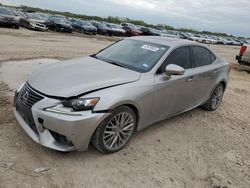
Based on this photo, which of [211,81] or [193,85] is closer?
[193,85]

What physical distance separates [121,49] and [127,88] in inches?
56.7

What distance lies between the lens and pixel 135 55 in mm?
4699

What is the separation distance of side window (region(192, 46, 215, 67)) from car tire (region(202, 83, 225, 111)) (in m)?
0.71

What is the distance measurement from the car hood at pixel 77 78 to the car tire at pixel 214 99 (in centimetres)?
264

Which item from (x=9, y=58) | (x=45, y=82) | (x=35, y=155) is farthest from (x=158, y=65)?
(x=9, y=58)

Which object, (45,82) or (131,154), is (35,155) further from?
(131,154)

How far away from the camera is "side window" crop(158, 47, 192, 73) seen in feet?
14.8

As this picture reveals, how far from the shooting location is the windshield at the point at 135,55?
14.5ft

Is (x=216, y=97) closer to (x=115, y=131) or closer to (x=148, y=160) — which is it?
(x=148, y=160)

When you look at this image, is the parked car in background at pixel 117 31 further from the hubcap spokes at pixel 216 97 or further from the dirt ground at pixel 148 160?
the dirt ground at pixel 148 160

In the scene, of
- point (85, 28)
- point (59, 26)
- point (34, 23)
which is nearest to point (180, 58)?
point (34, 23)

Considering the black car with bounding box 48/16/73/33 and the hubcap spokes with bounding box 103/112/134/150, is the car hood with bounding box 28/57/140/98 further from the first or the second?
the black car with bounding box 48/16/73/33

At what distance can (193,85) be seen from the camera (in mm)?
5117

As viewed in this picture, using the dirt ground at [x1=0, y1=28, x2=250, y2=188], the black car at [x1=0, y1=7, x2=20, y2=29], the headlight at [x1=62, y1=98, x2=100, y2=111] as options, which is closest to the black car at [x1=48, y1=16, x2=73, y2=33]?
the black car at [x1=0, y1=7, x2=20, y2=29]
